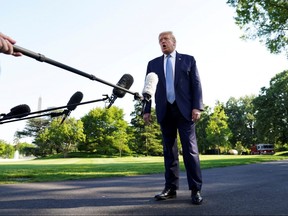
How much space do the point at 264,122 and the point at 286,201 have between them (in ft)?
171

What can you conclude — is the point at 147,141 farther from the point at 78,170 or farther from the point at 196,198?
the point at 196,198

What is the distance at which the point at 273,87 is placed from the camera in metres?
54.6

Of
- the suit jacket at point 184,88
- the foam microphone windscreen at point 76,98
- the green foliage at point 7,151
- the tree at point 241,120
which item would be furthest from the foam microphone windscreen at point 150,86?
the green foliage at point 7,151

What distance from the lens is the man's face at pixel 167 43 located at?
427cm

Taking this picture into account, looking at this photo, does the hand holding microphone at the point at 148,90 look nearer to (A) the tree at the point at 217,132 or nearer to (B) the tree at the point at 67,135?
(B) the tree at the point at 67,135

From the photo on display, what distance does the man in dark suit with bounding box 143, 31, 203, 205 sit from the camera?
4082 millimetres

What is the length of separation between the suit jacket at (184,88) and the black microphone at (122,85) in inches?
23.1

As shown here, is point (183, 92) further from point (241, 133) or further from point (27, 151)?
point (27, 151)

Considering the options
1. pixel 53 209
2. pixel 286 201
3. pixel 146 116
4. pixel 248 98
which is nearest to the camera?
pixel 53 209

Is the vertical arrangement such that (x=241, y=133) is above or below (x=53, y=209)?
above

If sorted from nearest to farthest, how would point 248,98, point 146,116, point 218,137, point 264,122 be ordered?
point 146,116
point 264,122
point 218,137
point 248,98

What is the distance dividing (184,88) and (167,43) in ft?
2.23

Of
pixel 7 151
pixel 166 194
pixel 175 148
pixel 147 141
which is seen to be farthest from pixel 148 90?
pixel 7 151

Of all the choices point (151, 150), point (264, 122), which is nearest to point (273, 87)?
point (264, 122)
